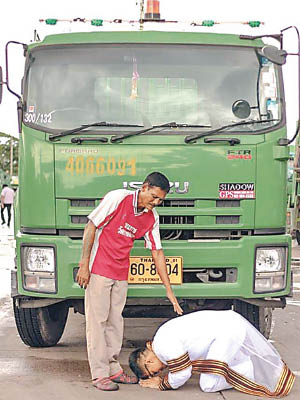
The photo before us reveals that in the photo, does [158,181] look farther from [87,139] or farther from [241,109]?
[241,109]

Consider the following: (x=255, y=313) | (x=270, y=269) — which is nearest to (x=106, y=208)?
(x=270, y=269)

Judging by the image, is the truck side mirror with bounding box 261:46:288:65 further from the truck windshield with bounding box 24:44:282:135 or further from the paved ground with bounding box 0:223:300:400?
the paved ground with bounding box 0:223:300:400

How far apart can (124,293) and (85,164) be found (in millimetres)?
1157

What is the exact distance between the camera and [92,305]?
21.7 ft

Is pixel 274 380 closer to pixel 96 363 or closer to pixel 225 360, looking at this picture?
pixel 225 360

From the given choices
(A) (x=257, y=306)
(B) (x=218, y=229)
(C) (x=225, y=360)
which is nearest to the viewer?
(C) (x=225, y=360)

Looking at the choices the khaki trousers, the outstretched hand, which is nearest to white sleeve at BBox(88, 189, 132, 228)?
the khaki trousers

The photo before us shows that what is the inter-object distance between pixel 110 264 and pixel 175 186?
3.12ft

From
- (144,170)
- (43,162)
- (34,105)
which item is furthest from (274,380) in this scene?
(34,105)

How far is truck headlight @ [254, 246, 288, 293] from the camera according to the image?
7141 mm

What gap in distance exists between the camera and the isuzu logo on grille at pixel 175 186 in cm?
711

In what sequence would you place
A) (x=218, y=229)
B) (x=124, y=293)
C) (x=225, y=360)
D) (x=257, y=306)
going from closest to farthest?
(x=225, y=360)
(x=124, y=293)
(x=218, y=229)
(x=257, y=306)

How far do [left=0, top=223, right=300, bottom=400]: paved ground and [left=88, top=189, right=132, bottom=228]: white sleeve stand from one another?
1300 mm

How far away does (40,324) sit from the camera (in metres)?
7.93
